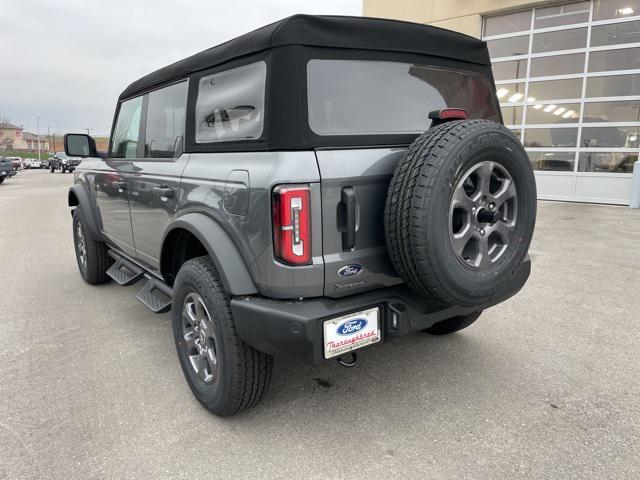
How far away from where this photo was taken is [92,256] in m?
4.78

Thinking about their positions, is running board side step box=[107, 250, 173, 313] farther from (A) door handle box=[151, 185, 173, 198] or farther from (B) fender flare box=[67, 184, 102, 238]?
(A) door handle box=[151, 185, 173, 198]

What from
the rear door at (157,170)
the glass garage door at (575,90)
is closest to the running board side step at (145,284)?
the rear door at (157,170)

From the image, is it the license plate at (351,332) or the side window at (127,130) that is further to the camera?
the side window at (127,130)

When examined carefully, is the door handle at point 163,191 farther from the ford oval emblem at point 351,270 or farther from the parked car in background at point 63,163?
the parked car in background at point 63,163

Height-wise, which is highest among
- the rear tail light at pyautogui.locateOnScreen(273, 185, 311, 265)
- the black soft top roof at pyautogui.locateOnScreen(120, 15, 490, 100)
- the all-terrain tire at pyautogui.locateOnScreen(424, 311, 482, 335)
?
the black soft top roof at pyautogui.locateOnScreen(120, 15, 490, 100)

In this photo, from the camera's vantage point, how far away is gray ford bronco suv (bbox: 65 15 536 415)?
6.66ft

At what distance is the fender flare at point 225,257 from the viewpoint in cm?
218

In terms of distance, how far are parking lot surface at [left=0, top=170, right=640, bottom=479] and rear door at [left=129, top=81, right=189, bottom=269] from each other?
0.82 metres

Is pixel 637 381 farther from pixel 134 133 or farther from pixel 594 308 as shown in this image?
pixel 134 133

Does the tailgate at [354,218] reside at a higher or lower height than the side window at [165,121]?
lower

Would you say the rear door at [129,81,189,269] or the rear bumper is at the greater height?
the rear door at [129,81,189,269]

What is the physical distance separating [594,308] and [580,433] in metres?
2.11

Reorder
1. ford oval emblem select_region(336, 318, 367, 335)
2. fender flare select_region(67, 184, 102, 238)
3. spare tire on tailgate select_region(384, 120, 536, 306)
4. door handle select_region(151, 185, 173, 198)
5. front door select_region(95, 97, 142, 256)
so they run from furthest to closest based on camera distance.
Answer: fender flare select_region(67, 184, 102, 238) < front door select_region(95, 97, 142, 256) < door handle select_region(151, 185, 173, 198) < ford oval emblem select_region(336, 318, 367, 335) < spare tire on tailgate select_region(384, 120, 536, 306)

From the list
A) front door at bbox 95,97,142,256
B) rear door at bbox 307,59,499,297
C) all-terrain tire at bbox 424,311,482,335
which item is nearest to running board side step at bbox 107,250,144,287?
front door at bbox 95,97,142,256
